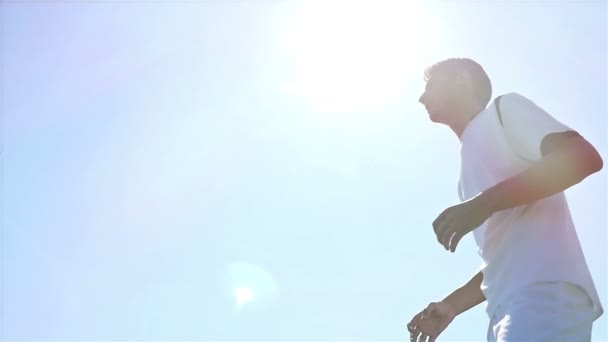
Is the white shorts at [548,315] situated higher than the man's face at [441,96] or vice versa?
→ the man's face at [441,96]

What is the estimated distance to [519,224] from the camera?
330 cm

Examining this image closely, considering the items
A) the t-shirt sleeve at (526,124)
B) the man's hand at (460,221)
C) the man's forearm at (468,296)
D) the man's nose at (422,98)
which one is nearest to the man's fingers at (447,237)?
the man's hand at (460,221)

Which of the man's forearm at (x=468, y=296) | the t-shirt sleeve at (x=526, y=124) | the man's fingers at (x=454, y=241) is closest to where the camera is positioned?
the man's fingers at (x=454, y=241)

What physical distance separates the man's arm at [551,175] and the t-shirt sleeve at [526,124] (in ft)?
0.31

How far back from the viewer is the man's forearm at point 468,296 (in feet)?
12.8

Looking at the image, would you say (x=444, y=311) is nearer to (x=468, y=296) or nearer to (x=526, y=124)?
(x=468, y=296)

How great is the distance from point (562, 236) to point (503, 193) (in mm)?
423

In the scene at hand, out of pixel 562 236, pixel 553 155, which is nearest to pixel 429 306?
pixel 562 236

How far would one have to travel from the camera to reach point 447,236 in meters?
3.07

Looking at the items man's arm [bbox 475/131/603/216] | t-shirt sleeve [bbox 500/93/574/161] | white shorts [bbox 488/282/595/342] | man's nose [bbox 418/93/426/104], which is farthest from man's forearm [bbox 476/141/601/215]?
man's nose [bbox 418/93/426/104]

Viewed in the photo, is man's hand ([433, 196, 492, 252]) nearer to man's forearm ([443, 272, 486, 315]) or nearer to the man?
the man

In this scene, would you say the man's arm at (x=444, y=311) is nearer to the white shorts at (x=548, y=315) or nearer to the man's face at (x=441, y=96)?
the white shorts at (x=548, y=315)

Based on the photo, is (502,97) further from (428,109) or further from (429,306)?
(429,306)

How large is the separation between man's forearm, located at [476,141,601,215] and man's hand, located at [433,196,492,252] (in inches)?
1.0
